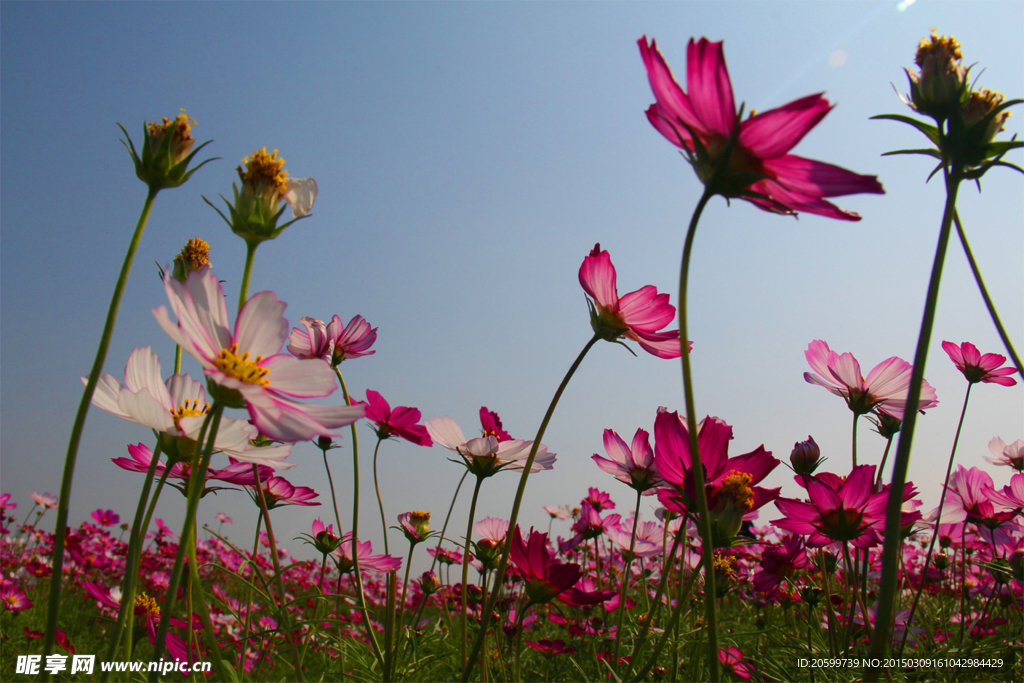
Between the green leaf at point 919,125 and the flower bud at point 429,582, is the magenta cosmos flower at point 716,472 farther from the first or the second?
the flower bud at point 429,582

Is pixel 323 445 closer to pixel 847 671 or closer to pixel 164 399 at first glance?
pixel 164 399

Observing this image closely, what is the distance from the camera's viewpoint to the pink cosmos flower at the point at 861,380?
1040 mm

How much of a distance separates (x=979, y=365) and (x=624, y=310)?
4.43 ft

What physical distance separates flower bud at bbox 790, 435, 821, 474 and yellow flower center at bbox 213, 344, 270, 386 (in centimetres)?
121

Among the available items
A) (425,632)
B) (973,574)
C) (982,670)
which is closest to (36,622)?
(425,632)

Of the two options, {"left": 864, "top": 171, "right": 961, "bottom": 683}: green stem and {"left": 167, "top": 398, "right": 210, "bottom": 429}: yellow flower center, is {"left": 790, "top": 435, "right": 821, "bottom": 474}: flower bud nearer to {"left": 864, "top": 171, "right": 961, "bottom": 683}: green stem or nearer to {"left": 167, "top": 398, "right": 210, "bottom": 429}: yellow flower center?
{"left": 864, "top": 171, "right": 961, "bottom": 683}: green stem

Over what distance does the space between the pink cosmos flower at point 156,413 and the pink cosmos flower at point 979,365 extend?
1764mm

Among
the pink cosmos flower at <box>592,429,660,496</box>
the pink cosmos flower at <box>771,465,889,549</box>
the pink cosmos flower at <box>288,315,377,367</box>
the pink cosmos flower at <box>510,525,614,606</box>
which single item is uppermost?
the pink cosmos flower at <box>288,315,377,367</box>

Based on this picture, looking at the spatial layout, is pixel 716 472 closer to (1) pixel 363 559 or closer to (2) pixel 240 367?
(2) pixel 240 367

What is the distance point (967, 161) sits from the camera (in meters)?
0.53

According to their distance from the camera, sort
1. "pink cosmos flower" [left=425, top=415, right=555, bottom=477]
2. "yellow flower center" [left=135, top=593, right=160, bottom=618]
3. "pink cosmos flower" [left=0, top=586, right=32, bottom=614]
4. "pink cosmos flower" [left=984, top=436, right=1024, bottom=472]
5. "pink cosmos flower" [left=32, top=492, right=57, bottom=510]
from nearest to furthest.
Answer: "pink cosmos flower" [left=425, top=415, right=555, bottom=477] < "yellow flower center" [left=135, top=593, right=160, bottom=618] < "pink cosmos flower" [left=984, top=436, right=1024, bottom=472] < "pink cosmos flower" [left=0, top=586, right=32, bottom=614] < "pink cosmos flower" [left=32, top=492, right=57, bottom=510]

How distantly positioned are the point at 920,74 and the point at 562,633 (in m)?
2.27

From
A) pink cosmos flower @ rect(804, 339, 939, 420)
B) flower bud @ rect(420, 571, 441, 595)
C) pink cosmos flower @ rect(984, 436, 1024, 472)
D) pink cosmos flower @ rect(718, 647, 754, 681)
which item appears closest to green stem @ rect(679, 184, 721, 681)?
pink cosmos flower @ rect(804, 339, 939, 420)

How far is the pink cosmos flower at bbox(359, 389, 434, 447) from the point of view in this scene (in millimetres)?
1062
